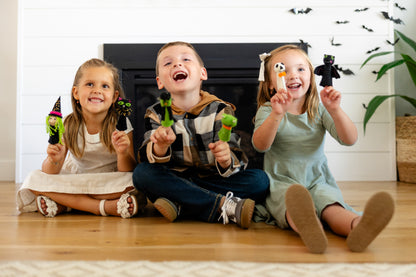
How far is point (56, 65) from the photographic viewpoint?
2389mm

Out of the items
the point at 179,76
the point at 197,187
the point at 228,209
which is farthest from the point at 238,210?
the point at 179,76

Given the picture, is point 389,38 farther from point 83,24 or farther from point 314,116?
point 83,24

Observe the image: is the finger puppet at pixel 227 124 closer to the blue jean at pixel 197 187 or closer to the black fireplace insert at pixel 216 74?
the blue jean at pixel 197 187

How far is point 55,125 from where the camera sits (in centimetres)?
127

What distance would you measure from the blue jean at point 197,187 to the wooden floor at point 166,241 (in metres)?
0.05

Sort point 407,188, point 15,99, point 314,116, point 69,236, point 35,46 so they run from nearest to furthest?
1. point 69,236
2. point 314,116
3. point 407,188
4. point 35,46
5. point 15,99

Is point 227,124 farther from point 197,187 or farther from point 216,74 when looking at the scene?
point 216,74

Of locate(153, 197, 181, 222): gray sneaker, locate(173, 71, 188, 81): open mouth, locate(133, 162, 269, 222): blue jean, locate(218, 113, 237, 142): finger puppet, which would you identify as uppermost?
locate(173, 71, 188, 81): open mouth

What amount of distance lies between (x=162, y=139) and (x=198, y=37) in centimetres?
139

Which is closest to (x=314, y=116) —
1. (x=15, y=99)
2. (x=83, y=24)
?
(x=83, y=24)

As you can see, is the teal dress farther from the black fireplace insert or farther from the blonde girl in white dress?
the black fireplace insert

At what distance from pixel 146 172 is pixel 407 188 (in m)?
1.46

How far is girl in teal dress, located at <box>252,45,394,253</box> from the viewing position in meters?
1.14

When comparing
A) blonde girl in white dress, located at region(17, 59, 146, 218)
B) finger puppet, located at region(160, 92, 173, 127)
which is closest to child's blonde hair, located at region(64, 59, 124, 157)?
blonde girl in white dress, located at region(17, 59, 146, 218)
